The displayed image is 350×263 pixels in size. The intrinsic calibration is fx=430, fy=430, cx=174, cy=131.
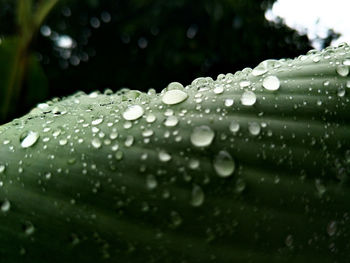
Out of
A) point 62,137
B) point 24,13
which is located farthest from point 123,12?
point 62,137

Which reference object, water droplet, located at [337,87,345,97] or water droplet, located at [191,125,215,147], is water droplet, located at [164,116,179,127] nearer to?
water droplet, located at [191,125,215,147]

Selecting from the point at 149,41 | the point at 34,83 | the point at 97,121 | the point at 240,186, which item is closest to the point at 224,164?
the point at 240,186

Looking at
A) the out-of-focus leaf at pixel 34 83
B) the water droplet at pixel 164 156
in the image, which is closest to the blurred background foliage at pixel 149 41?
the out-of-focus leaf at pixel 34 83

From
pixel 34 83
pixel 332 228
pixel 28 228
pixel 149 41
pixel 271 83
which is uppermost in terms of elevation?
pixel 149 41

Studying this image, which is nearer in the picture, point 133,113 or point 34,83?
point 133,113

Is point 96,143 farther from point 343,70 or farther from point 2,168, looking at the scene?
point 343,70

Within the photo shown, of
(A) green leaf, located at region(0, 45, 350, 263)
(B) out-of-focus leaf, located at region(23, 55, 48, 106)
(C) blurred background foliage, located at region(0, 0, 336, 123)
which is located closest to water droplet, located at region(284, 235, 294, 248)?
(A) green leaf, located at region(0, 45, 350, 263)

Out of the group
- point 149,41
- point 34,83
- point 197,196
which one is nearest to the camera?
point 197,196
